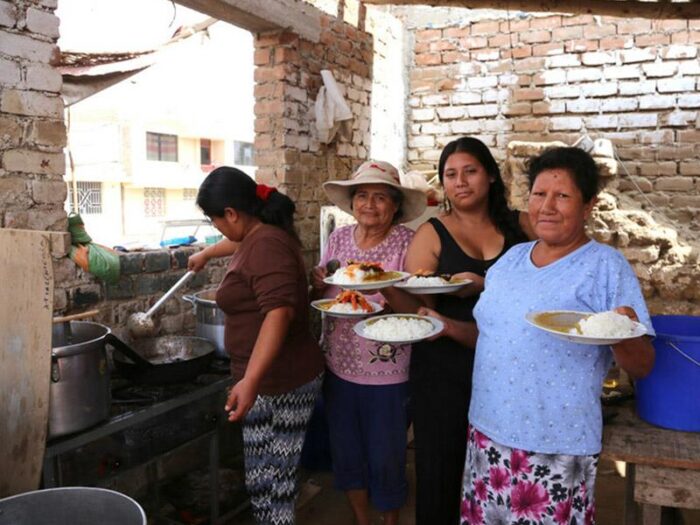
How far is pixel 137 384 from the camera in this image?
258 centimetres

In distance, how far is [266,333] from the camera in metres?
2.12

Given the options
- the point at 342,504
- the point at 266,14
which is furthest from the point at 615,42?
the point at 342,504

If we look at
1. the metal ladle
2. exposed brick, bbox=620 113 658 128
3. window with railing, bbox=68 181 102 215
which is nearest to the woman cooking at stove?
the metal ladle

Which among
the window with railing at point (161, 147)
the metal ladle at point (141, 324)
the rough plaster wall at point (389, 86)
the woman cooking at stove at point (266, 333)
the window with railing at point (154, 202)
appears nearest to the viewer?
the woman cooking at stove at point (266, 333)

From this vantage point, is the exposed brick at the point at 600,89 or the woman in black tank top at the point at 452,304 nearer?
the woman in black tank top at the point at 452,304

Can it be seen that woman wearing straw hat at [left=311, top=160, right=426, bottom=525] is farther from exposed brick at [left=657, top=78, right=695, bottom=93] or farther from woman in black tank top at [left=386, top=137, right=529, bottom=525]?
exposed brick at [left=657, top=78, right=695, bottom=93]

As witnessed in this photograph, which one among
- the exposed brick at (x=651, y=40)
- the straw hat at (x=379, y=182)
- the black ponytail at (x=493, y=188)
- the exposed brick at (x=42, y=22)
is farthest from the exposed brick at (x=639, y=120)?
the exposed brick at (x=42, y=22)

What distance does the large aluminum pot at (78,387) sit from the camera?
79.0 inches

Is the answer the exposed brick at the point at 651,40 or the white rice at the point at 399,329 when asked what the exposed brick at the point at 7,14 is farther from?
the exposed brick at the point at 651,40

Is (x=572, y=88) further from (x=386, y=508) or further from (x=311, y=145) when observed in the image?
(x=386, y=508)

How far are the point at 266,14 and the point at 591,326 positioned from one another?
116 inches

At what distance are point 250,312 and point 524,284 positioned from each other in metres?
1.09

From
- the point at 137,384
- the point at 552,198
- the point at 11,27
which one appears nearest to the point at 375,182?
the point at 552,198

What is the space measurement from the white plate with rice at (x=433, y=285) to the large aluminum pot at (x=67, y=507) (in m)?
1.15
